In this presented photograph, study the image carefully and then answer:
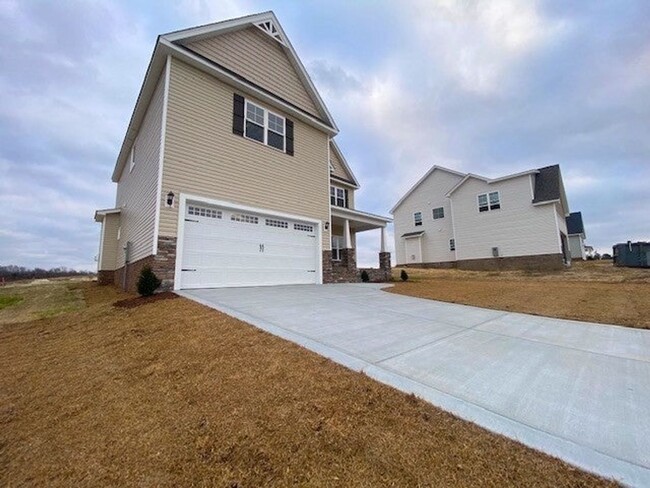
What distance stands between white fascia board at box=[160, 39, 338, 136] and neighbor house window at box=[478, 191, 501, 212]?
49.1 ft

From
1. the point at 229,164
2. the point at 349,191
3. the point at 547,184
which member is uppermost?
the point at 547,184

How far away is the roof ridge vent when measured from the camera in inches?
413

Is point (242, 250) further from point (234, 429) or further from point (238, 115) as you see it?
point (234, 429)

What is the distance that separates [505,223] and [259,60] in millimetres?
18671

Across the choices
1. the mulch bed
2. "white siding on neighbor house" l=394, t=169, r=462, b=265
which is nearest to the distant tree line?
the mulch bed

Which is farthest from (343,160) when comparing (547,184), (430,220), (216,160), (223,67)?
(547,184)

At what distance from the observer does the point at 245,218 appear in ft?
30.1

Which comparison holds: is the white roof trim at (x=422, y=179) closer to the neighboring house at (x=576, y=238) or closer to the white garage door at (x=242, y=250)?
the white garage door at (x=242, y=250)

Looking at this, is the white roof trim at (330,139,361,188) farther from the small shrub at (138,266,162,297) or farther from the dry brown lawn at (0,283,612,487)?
the dry brown lawn at (0,283,612,487)

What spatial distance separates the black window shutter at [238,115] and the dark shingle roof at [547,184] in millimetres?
19172

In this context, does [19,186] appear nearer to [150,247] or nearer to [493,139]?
[150,247]

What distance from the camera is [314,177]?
11625 millimetres

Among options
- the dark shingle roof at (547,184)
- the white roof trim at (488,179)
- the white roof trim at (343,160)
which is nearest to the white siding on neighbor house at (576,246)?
the dark shingle roof at (547,184)

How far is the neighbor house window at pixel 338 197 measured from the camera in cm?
1510
